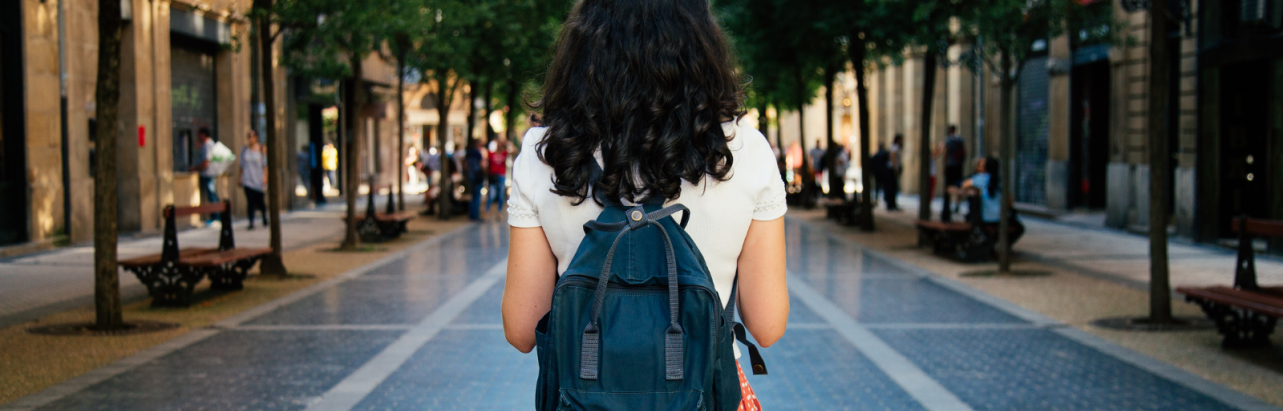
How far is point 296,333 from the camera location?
8.35 metres

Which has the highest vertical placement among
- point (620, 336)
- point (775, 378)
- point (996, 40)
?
point (996, 40)

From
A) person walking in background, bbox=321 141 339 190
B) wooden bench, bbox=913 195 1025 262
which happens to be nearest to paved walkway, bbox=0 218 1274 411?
wooden bench, bbox=913 195 1025 262

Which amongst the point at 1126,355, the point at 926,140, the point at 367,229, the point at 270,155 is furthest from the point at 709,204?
the point at 926,140

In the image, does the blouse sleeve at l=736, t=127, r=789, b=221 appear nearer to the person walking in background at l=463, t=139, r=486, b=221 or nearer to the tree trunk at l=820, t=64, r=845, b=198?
the tree trunk at l=820, t=64, r=845, b=198

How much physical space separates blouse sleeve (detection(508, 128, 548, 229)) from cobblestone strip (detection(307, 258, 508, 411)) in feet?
12.9

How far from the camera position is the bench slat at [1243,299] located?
22.9 ft

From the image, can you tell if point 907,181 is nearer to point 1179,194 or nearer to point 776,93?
point 776,93

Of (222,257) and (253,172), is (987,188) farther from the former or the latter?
(253,172)

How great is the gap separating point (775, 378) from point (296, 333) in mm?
3599

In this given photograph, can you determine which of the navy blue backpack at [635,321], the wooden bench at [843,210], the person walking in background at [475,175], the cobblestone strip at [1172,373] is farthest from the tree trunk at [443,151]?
the navy blue backpack at [635,321]

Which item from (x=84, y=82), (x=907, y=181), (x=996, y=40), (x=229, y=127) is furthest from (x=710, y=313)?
(x=907, y=181)

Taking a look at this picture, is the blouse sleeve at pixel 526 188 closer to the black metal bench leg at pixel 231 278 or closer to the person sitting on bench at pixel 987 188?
the black metal bench leg at pixel 231 278

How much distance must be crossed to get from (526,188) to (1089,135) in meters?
23.1

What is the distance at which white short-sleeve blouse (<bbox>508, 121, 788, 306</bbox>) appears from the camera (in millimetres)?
2199
